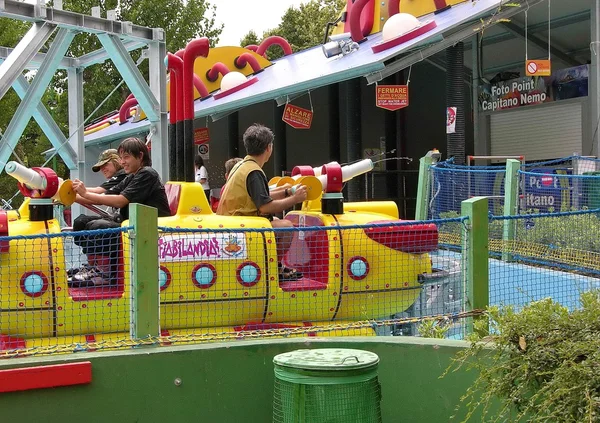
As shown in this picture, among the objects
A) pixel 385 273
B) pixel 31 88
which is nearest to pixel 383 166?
pixel 31 88

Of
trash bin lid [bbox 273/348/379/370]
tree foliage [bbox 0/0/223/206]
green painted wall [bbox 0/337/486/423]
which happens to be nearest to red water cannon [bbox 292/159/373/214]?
green painted wall [bbox 0/337/486/423]

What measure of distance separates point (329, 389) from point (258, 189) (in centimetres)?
233

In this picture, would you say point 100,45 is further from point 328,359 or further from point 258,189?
point 328,359

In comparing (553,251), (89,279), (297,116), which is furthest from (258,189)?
(297,116)

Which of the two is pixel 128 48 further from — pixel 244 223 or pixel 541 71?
pixel 541 71

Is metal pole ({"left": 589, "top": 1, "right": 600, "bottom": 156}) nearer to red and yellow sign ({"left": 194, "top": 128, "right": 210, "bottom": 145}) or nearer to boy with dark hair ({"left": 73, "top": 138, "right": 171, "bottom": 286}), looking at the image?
red and yellow sign ({"left": 194, "top": 128, "right": 210, "bottom": 145})

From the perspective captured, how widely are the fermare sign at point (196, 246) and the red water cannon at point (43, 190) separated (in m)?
0.73

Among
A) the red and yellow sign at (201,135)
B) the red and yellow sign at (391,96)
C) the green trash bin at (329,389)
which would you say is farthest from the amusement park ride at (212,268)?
the red and yellow sign at (201,135)

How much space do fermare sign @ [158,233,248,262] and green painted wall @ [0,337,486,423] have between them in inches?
48.0

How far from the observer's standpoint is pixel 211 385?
380 cm

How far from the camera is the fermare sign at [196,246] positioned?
498 cm

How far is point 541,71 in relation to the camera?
13.4 meters

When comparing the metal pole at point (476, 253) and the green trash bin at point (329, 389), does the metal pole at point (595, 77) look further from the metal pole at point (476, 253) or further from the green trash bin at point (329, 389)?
the green trash bin at point (329, 389)

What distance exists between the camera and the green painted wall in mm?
3596
